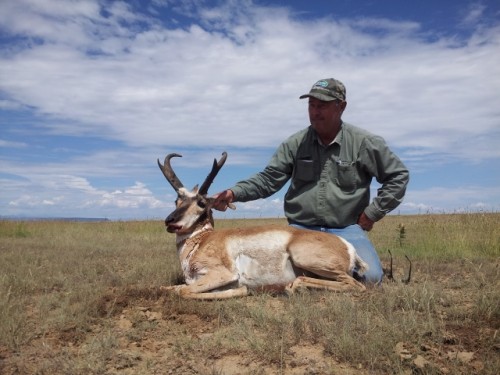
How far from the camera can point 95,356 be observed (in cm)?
380

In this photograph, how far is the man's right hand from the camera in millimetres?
6754

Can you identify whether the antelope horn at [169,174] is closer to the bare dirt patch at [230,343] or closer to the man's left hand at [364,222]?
the bare dirt patch at [230,343]

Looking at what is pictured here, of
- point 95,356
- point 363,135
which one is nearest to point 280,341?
point 95,356

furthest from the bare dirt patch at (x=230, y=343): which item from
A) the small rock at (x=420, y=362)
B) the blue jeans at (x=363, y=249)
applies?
the blue jeans at (x=363, y=249)

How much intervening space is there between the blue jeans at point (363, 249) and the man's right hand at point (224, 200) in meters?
1.22

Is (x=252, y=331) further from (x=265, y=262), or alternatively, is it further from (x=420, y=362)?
(x=265, y=262)

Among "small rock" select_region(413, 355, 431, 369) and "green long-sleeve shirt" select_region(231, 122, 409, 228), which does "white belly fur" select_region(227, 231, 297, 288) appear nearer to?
"green long-sleeve shirt" select_region(231, 122, 409, 228)

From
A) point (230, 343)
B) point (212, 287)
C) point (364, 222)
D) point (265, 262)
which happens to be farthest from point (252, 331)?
point (364, 222)

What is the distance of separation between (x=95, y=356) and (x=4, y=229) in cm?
1789

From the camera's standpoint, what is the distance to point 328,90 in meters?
6.61

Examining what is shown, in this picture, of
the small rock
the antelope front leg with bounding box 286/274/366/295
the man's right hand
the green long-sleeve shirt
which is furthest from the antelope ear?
the small rock

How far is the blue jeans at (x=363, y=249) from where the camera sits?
20.9 ft

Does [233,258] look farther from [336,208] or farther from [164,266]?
[164,266]

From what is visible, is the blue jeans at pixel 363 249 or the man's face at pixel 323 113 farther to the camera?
the man's face at pixel 323 113
